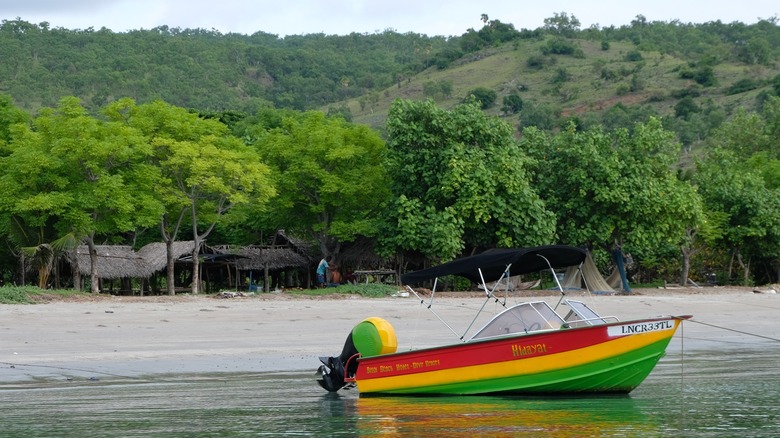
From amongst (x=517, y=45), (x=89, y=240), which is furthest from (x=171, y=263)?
(x=517, y=45)

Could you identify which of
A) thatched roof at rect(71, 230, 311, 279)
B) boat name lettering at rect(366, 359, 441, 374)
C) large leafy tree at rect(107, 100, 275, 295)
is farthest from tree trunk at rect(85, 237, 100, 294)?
boat name lettering at rect(366, 359, 441, 374)

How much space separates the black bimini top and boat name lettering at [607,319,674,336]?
1612mm

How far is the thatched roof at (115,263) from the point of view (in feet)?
136

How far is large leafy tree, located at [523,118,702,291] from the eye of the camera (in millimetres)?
41062

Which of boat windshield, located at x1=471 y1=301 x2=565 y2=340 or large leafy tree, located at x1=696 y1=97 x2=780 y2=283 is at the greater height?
large leafy tree, located at x1=696 y1=97 x2=780 y2=283

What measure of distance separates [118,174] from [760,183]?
1097 inches

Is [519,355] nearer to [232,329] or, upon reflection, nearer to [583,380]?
[583,380]

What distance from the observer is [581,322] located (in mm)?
15344

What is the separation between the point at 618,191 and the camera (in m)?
40.7

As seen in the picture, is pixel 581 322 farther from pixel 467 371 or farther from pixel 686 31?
pixel 686 31

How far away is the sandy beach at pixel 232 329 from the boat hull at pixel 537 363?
3.39 metres

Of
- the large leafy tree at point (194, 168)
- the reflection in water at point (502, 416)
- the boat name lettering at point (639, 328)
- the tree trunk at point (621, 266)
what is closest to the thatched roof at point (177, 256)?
the large leafy tree at point (194, 168)

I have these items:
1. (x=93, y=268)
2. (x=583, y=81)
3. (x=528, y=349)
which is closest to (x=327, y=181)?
(x=93, y=268)

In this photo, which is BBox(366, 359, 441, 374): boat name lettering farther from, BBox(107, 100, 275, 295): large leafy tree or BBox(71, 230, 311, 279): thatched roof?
BBox(71, 230, 311, 279): thatched roof
